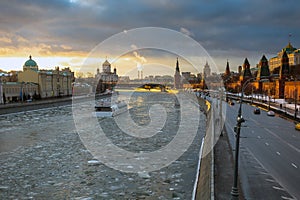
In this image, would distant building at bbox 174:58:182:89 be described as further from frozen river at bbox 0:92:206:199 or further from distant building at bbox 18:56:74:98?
frozen river at bbox 0:92:206:199

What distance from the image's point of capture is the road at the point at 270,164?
37.2ft

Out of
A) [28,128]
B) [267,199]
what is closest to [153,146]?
[267,199]

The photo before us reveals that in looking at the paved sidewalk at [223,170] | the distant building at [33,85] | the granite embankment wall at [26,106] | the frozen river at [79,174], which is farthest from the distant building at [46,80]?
the paved sidewalk at [223,170]

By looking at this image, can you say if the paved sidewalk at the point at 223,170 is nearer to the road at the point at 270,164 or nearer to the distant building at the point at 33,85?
the road at the point at 270,164

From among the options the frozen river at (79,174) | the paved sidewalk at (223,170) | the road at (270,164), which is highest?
the paved sidewalk at (223,170)

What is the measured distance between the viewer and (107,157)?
16.0 m

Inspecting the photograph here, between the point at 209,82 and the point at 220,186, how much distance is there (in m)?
137

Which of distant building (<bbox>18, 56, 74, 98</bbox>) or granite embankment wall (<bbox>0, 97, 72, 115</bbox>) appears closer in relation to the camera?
A: granite embankment wall (<bbox>0, 97, 72, 115</bbox>)

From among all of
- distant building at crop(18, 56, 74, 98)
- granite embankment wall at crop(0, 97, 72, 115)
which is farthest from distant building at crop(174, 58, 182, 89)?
granite embankment wall at crop(0, 97, 72, 115)

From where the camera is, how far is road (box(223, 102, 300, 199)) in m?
11.3

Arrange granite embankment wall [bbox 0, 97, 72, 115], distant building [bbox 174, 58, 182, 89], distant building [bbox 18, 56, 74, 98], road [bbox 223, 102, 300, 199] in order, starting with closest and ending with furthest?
road [bbox 223, 102, 300, 199], granite embankment wall [bbox 0, 97, 72, 115], distant building [bbox 18, 56, 74, 98], distant building [bbox 174, 58, 182, 89]

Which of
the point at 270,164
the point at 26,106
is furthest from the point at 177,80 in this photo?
the point at 270,164

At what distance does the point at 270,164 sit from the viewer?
48.8ft

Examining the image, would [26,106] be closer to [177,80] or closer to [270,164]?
[270,164]
